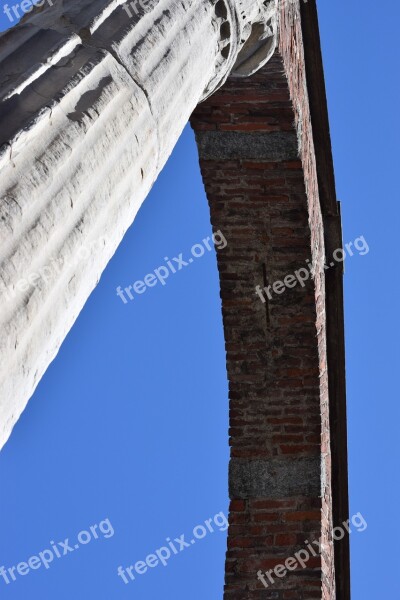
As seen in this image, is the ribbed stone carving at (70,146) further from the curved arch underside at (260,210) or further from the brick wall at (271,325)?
the brick wall at (271,325)

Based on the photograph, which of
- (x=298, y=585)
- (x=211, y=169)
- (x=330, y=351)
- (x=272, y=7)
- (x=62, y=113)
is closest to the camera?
(x=62, y=113)

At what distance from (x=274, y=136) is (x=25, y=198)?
4.26 meters

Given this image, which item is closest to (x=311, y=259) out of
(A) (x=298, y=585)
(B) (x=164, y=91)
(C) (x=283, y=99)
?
(C) (x=283, y=99)

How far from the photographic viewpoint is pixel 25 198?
207 centimetres

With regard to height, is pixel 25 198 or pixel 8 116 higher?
pixel 8 116

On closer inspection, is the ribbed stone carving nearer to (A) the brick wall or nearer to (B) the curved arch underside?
(B) the curved arch underside

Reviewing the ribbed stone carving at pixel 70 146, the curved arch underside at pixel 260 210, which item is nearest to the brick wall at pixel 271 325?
the curved arch underside at pixel 260 210

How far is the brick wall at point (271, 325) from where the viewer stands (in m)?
5.98

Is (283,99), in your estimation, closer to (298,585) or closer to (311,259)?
(311,259)

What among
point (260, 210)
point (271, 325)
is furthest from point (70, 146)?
point (271, 325)

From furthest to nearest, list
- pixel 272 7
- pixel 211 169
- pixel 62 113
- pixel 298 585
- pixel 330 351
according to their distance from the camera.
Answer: pixel 330 351 < pixel 211 169 < pixel 298 585 < pixel 272 7 < pixel 62 113

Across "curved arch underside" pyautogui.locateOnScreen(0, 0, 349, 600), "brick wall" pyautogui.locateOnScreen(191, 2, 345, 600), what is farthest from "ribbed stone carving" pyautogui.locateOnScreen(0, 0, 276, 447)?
"brick wall" pyautogui.locateOnScreen(191, 2, 345, 600)

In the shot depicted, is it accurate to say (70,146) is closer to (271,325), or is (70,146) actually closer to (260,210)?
(260,210)

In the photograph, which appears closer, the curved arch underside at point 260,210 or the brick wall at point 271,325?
the curved arch underside at point 260,210
